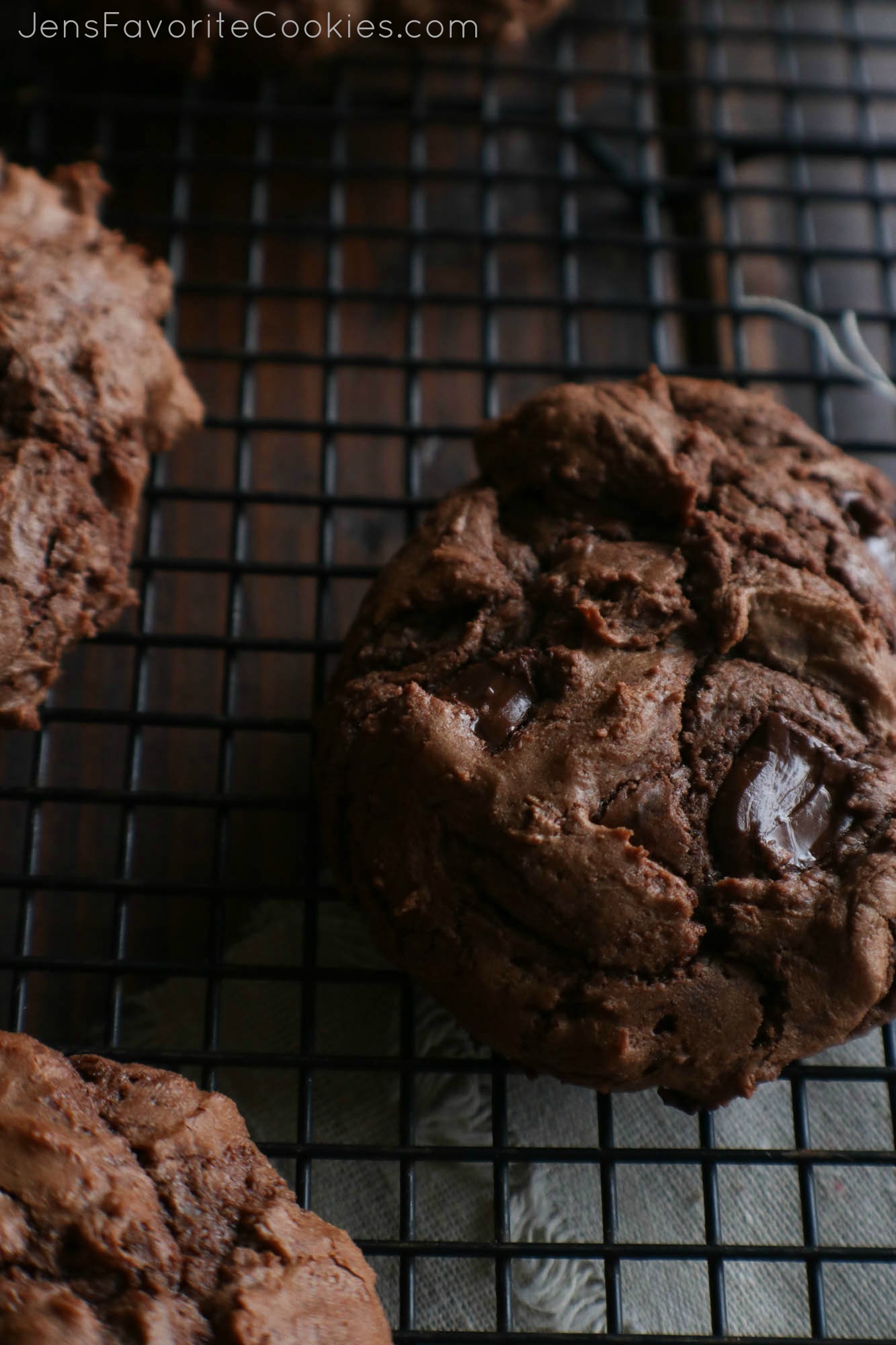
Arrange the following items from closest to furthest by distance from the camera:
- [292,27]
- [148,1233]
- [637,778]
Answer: [148,1233]
[637,778]
[292,27]

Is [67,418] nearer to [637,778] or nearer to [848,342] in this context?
[637,778]

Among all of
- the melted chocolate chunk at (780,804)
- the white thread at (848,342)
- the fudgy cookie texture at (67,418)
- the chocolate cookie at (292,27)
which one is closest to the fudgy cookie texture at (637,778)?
the melted chocolate chunk at (780,804)

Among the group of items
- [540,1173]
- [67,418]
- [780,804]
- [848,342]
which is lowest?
[540,1173]

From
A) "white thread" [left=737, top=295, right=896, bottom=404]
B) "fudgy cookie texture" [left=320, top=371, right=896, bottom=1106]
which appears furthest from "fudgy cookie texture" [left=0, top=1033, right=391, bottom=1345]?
"white thread" [left=737, top=295, right=896, bottom=404]

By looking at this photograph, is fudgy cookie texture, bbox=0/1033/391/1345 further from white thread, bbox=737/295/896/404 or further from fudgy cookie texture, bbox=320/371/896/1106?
white thread, bbox=737/295/896/404

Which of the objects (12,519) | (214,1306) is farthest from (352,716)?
(214,1306)

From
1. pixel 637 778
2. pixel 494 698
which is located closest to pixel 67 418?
pixel 494 698

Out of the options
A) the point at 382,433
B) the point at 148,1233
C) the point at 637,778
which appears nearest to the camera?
the point at 148,1233
